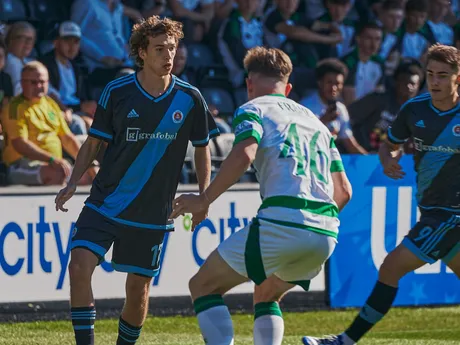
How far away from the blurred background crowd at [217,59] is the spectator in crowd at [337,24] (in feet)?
0.06

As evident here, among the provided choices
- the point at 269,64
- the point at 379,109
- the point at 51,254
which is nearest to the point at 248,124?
the point at 269,64

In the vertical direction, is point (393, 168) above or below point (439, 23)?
below

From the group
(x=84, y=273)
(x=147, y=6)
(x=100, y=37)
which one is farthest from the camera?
(x=147, y=6)

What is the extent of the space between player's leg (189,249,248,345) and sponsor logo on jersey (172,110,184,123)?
126cm

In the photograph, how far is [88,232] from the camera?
20.8ft

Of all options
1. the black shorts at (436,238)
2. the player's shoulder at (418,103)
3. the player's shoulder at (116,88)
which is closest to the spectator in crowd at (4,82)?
the player's shoulder at (116,88)

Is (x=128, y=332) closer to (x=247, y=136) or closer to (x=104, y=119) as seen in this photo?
(x=104, y=119)

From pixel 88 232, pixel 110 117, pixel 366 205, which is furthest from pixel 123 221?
pixel 366 205

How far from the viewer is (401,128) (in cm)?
770

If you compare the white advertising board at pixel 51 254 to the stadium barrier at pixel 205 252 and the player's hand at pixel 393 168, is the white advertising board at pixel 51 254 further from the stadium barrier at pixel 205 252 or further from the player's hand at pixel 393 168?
the player's hand at pixel 393 168

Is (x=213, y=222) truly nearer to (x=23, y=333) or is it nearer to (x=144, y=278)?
(x=23, y=333)

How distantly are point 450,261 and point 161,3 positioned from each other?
6.92 meters

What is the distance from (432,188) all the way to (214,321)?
102 inches

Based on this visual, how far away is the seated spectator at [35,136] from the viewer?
10.0m
